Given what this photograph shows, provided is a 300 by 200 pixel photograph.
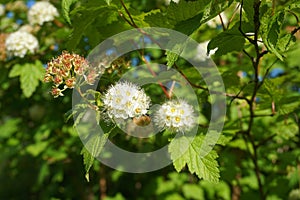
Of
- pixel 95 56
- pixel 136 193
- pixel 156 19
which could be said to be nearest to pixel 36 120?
pixel 136 193

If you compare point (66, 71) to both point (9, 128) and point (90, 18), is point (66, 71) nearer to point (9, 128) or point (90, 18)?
point (90, 18)

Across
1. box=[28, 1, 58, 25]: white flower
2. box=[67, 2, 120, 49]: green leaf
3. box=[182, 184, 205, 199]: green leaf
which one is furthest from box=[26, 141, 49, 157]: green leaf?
box=[67, 2, 120, 49]: green leaf

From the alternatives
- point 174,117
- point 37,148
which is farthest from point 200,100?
point 37,148

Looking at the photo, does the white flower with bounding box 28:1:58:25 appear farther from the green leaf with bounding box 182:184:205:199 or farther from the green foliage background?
the green leaf with bounding box 182:184:205:199

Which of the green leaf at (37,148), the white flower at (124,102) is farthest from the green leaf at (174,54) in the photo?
the green leaf at (37,148)

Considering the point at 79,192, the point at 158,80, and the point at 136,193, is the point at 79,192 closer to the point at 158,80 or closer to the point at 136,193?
the point at 136,193

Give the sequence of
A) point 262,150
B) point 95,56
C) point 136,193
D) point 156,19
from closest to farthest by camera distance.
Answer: point 156,19
point 95,56
point 262,150
point 136,193
